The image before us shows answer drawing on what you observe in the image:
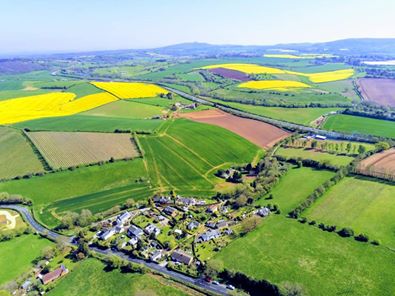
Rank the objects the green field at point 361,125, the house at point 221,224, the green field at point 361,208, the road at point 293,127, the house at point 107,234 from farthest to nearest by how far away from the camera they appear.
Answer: the green field at point 361,125, the road at point 293,127, the house at point 221,224, the house at point 107,234, the green field at point 361,208

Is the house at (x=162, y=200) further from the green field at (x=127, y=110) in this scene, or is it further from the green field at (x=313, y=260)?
the green field at (x=127, y=110)

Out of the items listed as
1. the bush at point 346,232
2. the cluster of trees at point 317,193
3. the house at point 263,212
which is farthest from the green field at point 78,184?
the bush at point 346,232

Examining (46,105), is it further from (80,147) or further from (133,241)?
(133,241)

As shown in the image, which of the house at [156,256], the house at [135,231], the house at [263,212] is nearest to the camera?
the house at [156,256]

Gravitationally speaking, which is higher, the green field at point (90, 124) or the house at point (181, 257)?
the green field at point (90, 124)

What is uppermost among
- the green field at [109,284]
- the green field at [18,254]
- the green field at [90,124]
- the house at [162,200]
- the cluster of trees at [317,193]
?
the green field at [90,124]

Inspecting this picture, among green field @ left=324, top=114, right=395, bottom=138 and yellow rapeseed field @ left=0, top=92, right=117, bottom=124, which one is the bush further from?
yellow rapeseed field @ left=0, top=92, right=117, bottom=124
